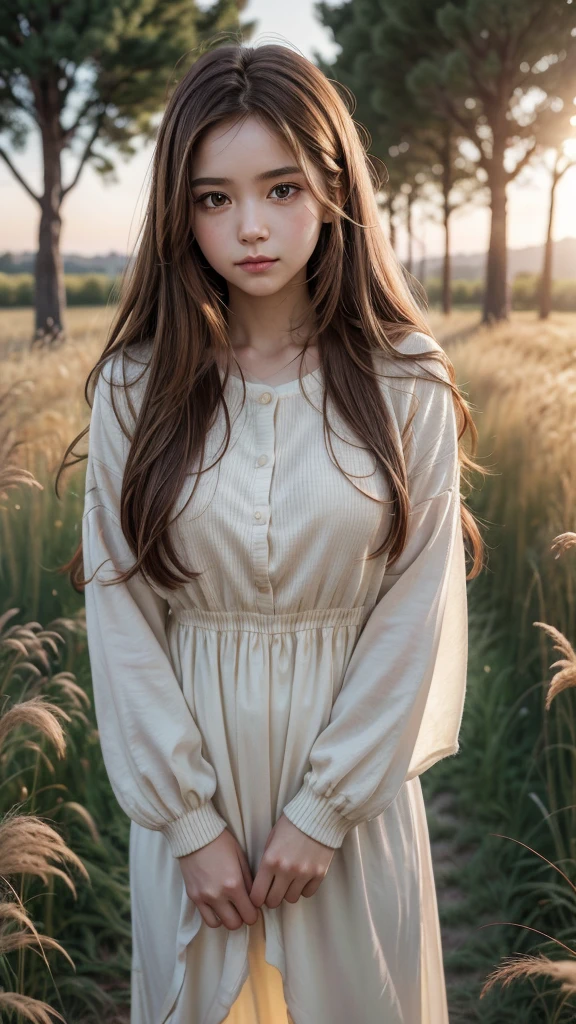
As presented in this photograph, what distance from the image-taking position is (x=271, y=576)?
1429 mm

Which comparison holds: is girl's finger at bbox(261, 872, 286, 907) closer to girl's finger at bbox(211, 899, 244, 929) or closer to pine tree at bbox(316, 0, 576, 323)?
girl's finger at bbox(211, 899, 244, 929)

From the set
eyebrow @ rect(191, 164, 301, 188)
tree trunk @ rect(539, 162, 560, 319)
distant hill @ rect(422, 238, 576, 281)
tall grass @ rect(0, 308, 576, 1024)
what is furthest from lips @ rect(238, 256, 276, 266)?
tree trunk @ rect(539, 162, 560, 319)

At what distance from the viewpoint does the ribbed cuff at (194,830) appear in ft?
4.65

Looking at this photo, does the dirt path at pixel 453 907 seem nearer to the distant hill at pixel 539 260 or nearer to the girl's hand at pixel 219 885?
the girl's hand at pixel 219 885

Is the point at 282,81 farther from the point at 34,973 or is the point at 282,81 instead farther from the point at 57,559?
the point at 57,559

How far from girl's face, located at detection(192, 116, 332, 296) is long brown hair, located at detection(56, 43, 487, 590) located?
0.02 meters

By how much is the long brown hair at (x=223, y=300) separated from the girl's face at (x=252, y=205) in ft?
0.06

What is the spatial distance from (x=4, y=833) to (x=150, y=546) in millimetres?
507

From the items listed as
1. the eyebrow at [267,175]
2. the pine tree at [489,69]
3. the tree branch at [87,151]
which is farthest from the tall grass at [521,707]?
the tree branch at [87,151]

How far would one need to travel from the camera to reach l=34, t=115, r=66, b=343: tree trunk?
6.84 m

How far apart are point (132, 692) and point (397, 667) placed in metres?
0.40

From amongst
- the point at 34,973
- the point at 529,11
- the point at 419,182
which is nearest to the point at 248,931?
the point at 34,973

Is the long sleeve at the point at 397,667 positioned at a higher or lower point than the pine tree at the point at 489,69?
lower

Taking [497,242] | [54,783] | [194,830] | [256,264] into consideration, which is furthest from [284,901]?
[497,242]
